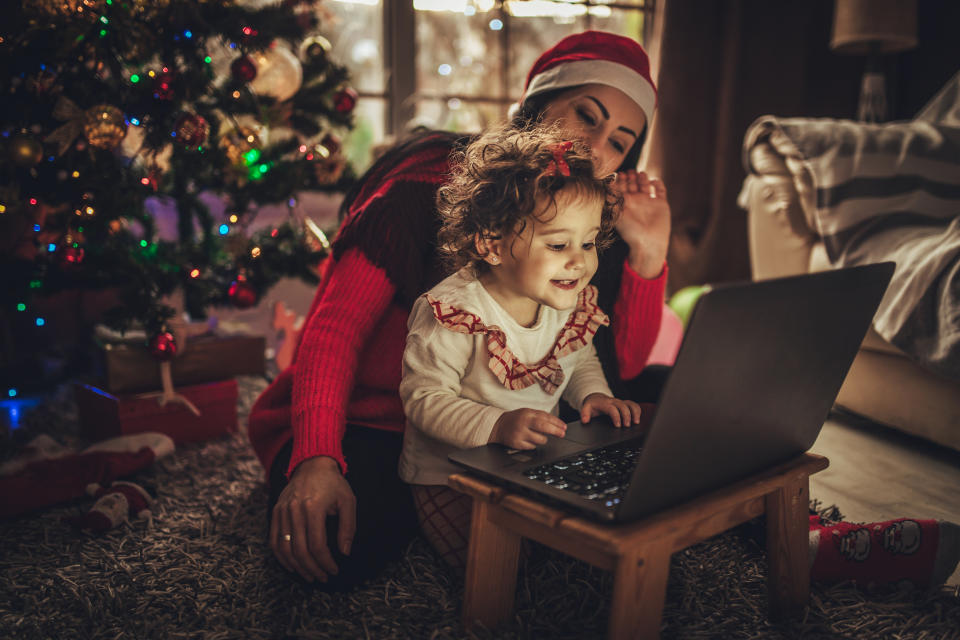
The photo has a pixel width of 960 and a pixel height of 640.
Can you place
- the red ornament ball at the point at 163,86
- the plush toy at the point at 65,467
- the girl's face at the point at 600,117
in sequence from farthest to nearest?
the red ornament ball at the point at 163,86 → the plush toy at the point at 65,467 → the girl's face at the point at 600,117

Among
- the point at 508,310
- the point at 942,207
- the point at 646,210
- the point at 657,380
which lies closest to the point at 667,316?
the point at 942,207

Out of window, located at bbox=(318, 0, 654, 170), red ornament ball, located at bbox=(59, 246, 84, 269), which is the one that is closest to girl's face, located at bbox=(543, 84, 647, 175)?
red ornament ball, located at bbox=(59, 246, 84, 269)

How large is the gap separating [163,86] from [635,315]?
117cm

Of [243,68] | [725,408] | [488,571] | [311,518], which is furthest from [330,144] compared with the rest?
[725,408]

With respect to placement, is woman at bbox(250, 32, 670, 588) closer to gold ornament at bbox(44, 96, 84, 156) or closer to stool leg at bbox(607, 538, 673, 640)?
stool leg at bbox(607, 538, 673, 640)

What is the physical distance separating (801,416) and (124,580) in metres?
1.00

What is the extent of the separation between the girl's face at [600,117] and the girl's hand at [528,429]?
0.49m

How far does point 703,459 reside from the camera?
73 cm

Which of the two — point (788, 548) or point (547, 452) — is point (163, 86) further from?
point (788, 548)

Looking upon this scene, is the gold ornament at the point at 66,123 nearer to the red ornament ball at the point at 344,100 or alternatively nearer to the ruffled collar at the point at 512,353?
the red ornament ball at the point at 344,100

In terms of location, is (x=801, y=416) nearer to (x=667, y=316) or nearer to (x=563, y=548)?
(x=563, y=548)

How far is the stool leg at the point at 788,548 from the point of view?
34.6 inches

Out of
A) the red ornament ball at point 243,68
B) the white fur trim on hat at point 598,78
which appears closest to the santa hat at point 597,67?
the white fur trim on hat at point 598,78

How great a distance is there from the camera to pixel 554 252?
96 centimetres
